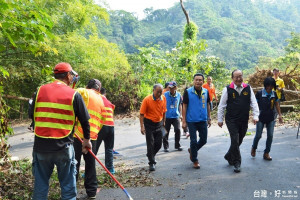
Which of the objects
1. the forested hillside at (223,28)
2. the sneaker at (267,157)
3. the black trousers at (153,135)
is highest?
the forested hillside at (223,28)

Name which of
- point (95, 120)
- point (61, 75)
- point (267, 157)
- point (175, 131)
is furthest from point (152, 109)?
point (61, 75)

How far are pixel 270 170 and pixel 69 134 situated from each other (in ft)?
14.2

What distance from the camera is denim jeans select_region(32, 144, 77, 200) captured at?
13.3 ft

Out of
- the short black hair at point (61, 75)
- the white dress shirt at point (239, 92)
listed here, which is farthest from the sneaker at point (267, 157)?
the short black hair at point (61, 75)

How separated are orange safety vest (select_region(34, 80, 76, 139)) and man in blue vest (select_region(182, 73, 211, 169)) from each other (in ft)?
11.8

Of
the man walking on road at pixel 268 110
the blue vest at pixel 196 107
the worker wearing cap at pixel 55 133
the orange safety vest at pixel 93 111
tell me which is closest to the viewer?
the worker wearing cap at pixel 55 133

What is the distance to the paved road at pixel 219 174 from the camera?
5461 millimetres

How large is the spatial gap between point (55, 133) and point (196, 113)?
377 cm

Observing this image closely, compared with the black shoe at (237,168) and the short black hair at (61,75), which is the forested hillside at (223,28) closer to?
the black shoe at (237,168)

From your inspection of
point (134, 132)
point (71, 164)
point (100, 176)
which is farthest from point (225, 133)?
point (71, 164)

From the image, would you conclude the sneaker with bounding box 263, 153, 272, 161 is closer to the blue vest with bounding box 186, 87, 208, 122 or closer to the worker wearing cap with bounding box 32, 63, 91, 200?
the blue vest with bounding box 186, 87, 208, 122

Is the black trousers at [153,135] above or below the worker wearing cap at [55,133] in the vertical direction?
below

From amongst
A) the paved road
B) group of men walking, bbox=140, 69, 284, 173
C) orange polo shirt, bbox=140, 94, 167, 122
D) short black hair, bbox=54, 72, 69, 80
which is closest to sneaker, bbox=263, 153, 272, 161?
group of men walking, bbox=140, 69, 284, 173

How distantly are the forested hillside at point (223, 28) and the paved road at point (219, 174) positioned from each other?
188ft
